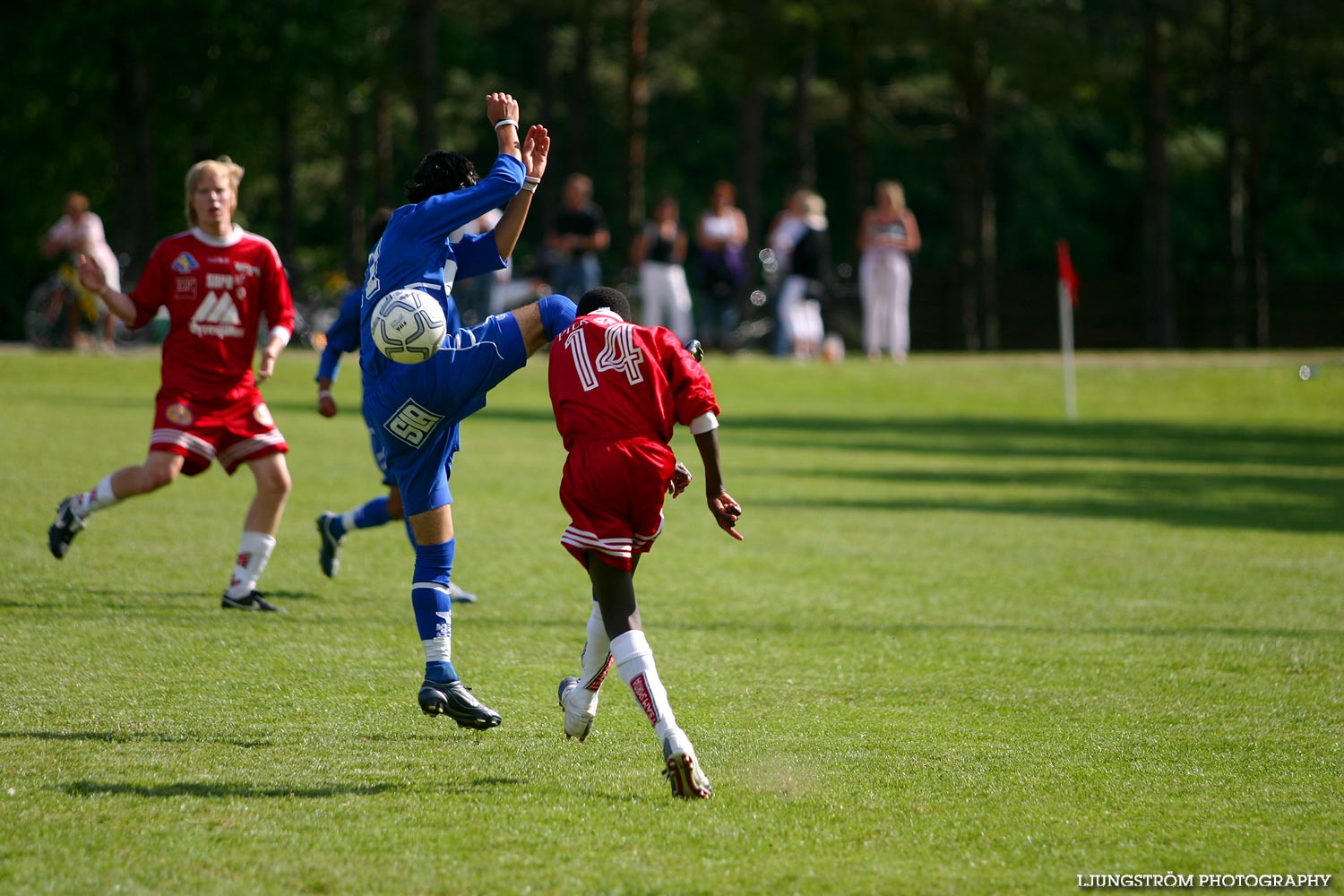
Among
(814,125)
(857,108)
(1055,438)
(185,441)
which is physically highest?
(814,125)

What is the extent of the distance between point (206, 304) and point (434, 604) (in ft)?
8.98

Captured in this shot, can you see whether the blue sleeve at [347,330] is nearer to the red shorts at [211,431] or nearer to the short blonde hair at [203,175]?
the red shorts at [211,431]

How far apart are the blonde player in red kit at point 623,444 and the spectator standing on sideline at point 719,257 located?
1998 cm

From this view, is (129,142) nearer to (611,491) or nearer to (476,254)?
(476,254)

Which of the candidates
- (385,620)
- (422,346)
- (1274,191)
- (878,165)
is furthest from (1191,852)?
(878,165)

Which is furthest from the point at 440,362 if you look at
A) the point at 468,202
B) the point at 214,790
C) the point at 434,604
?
the point at 214,790

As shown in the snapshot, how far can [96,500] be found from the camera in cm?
820

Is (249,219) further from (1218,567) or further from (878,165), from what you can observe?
(1218,567)

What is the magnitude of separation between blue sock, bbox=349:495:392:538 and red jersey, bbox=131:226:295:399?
109 cm

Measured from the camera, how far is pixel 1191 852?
460cm

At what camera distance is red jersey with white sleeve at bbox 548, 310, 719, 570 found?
17.4 feet

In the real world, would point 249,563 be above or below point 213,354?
below

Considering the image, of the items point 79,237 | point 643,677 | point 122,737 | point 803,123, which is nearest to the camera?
point 643,677

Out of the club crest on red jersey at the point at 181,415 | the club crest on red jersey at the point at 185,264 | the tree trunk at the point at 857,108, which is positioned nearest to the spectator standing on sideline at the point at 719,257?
the tree trunk at the point at 857,108
